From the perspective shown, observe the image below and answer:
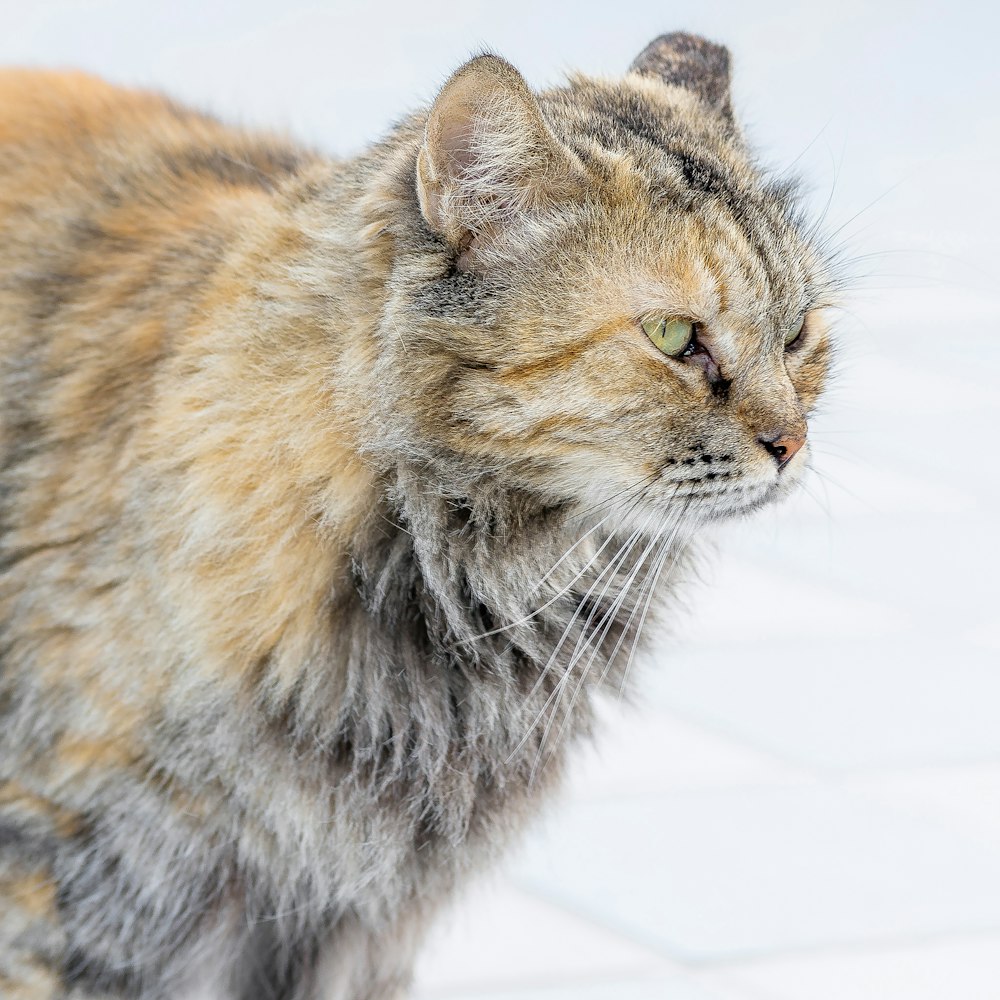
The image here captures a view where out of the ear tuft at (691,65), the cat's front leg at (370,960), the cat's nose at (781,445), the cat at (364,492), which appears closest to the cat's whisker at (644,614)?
the cat at (364,492)

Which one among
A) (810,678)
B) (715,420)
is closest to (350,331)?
(715,420)

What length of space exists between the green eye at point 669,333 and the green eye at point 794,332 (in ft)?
0.51

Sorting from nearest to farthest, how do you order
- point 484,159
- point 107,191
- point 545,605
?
point 484,159, point 545,605, point 107,191

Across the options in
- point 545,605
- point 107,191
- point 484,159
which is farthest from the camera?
point 107,191

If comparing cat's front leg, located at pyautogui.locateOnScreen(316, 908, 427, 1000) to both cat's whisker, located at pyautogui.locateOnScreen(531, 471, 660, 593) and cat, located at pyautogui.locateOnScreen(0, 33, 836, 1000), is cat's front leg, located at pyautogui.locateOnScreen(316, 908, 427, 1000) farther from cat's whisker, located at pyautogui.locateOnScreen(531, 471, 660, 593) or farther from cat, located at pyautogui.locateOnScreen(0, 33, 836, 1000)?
cat's whisker, located at pyautogui.locateOnScreen(531, 471, 660, 593)

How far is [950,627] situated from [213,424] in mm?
1593

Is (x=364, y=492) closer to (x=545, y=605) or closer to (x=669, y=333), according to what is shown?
(x=545, y=605)

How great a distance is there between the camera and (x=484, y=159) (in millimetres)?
1260

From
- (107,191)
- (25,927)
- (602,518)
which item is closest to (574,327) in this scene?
(602,518)

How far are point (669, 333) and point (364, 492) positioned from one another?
1.10 feet

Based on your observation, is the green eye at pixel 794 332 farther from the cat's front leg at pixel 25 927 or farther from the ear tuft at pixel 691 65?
the cat's front leg at pixel 25 927

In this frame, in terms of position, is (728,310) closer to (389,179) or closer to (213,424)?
(389,179)

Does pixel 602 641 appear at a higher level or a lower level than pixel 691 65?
lower

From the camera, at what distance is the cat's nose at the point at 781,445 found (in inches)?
51.8
